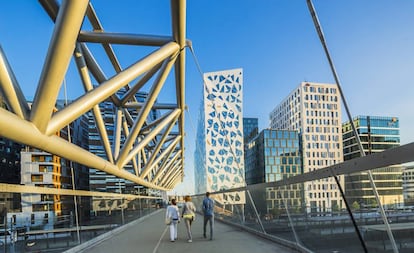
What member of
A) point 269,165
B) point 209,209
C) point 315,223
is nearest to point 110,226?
point 209,209

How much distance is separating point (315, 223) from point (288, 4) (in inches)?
215

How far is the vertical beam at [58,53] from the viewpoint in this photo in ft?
17.4

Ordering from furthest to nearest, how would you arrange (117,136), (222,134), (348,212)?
(222,134) → (117,136) → (348,212)

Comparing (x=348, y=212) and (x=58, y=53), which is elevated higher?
(x=58, y=53)

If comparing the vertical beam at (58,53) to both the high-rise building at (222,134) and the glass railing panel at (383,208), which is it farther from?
the high-rise building at (222,134)

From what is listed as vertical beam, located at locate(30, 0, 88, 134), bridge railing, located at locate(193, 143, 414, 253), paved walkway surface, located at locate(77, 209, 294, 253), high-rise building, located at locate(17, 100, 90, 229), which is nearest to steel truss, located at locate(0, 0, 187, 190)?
vertical beam, located at locate(30, 0, 88, 134)

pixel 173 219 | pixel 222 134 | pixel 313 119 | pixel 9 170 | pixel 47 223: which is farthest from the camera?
pixel 313 119

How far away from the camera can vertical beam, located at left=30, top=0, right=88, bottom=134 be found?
530 centimetres

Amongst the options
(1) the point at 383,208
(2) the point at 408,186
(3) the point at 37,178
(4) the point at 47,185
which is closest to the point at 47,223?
(4) the point at 47,185

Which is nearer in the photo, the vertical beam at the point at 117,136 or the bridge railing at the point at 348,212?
the bridge railing at the point at 348,212

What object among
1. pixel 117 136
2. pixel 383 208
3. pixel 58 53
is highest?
pixel 58 53

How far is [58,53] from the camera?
544 centimetres

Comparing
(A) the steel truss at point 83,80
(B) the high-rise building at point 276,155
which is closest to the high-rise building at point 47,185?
(A) the steel truss at point 83,80

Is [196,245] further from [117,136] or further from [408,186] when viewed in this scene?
[408,186]
